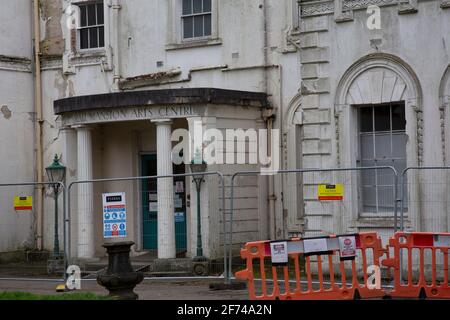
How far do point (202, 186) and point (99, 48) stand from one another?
6.17 metres

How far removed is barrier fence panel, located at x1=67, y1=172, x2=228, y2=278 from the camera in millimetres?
21406

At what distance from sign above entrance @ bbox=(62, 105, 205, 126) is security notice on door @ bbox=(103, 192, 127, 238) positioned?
9.80ft

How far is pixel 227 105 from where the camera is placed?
22.6 metres

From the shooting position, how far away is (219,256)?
72.2ft

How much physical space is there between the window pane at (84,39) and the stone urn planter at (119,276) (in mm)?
11650

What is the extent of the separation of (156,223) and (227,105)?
12.5 feet

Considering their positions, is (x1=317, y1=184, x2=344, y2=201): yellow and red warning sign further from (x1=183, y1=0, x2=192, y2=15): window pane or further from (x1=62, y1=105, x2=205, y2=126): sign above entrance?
(x1=183, y1=0, x2=192, y2=15): window pane

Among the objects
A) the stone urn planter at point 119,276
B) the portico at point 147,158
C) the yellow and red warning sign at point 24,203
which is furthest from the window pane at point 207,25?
the stone urn planter at point 119,276

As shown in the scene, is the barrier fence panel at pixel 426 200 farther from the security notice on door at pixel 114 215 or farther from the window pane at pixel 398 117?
the security notice on door at pixel 114 215

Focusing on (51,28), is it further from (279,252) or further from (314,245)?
(314,245)

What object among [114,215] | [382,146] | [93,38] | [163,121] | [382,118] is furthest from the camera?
[93,38]

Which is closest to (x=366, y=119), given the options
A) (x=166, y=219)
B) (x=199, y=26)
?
(x=166, y=219)

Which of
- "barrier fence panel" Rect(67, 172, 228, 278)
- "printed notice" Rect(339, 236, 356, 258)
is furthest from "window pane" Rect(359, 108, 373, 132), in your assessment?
"printed notice" Rect(339, 236, 356, 258)

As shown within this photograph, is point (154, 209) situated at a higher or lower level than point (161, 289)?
higher
